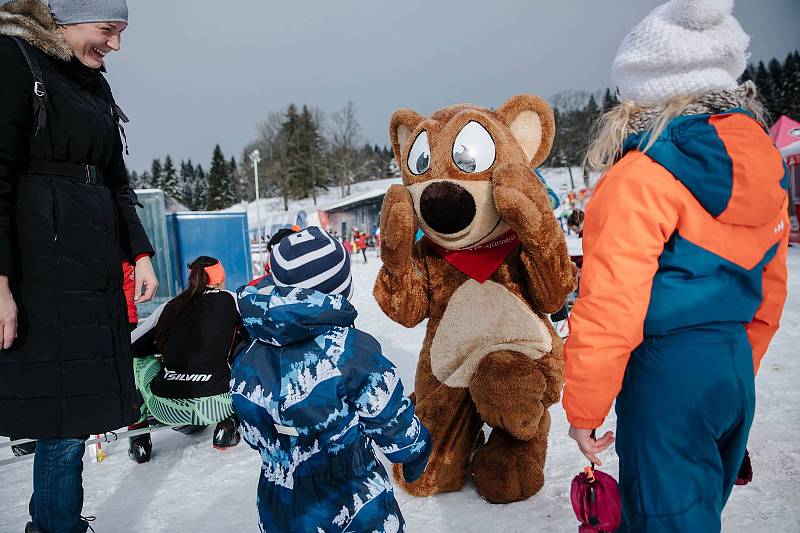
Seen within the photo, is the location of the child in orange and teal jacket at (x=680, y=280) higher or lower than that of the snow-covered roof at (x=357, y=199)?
lower

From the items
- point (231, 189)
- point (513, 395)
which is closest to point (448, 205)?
point (513, 395)

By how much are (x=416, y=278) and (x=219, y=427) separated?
1.68m

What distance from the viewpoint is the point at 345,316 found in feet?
5.20

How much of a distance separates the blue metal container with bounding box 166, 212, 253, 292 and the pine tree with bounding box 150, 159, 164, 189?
210 ft

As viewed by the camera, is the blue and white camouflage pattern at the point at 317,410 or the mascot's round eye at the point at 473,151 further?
the mascot's round eye at the point at 473,151

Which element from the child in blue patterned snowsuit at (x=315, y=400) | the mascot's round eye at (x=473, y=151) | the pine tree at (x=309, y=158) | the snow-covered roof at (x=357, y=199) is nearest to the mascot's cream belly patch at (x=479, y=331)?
the mascot's round eye at (x=473, y=151)

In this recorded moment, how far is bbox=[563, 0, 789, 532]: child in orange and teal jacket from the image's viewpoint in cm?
128

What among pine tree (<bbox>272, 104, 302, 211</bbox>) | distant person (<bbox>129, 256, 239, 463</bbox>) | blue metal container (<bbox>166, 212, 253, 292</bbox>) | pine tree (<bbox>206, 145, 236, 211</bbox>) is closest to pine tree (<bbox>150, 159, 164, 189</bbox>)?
pine tree (<bbox>206, 145, 236, 211</bbox>)

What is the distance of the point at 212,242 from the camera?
955 centimetres

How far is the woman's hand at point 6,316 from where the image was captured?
154 centimetres

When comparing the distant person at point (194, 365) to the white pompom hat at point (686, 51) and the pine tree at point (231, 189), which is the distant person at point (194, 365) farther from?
the pine tree at point (231, 189)

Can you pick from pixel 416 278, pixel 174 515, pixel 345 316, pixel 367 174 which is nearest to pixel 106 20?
pixel 345 316

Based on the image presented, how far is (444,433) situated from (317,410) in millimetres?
1233

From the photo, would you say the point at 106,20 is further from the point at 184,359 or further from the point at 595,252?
the point at 184,359
